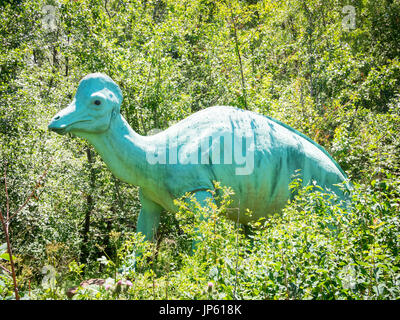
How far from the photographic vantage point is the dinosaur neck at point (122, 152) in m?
4.10

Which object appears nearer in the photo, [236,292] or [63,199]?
[236,292]

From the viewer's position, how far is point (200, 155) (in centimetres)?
427

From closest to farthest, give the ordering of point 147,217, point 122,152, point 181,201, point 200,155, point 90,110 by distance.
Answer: point 181,201
point 90,110
point 122,152
point 200,155
point 147,217

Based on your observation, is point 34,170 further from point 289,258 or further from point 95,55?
point 289,258

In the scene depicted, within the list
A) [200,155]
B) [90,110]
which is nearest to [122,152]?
[90,110]

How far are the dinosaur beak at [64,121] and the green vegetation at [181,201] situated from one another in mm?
838

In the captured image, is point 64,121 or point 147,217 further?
point 147,217

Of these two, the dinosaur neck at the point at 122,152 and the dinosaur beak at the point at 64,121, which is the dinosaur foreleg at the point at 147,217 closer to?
the dinosaur neck at the point at 122,152

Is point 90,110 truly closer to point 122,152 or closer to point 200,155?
point 122,152

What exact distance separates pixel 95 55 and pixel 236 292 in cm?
500

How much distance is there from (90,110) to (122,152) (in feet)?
1.94

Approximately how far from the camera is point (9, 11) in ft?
21.6

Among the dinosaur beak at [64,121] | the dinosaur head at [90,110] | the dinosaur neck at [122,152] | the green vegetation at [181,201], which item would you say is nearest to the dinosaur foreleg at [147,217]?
the green vegetation at [181,201]

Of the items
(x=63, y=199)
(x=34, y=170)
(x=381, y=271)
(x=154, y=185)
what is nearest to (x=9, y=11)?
(x=34, y=170)
